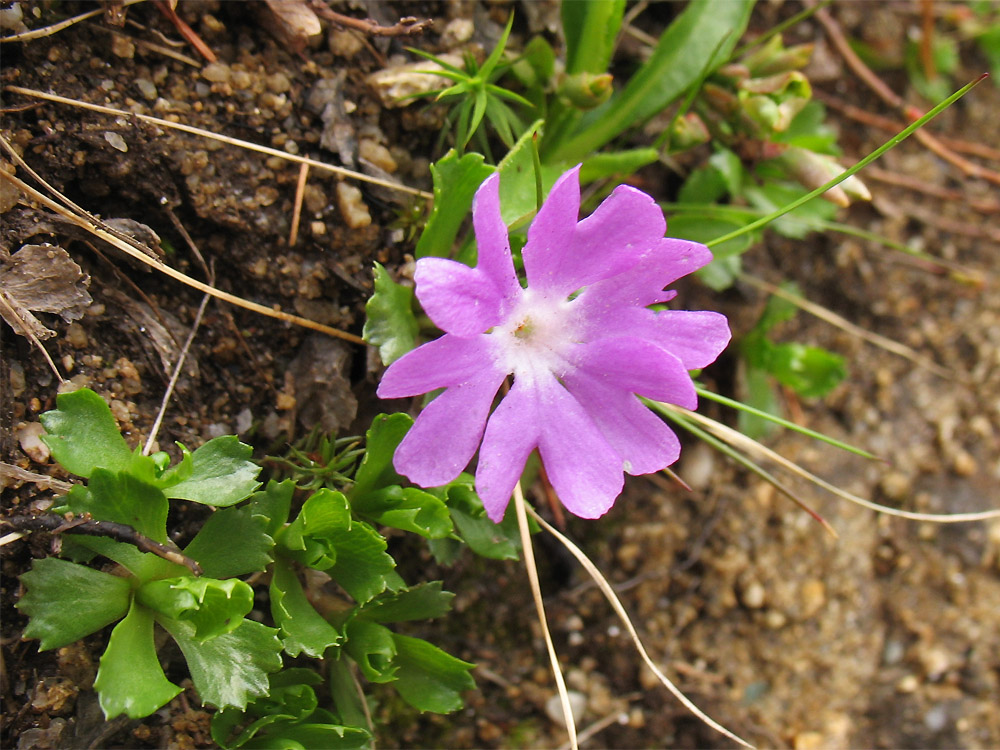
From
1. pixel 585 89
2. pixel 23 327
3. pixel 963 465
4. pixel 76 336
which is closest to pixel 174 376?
→ pixel 76 336

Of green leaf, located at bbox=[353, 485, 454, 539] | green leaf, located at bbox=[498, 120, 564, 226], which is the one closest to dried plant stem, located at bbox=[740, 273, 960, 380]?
green leaf, located at bbox=[498, 120, 564, 226]

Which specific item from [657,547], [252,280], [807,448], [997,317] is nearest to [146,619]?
[252,280]

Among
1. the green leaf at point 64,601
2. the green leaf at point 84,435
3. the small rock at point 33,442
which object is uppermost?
the green leaf at point 84,435

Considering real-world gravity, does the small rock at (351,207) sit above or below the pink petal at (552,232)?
below

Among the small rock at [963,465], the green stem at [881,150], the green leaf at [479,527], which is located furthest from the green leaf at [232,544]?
the small rock at [963,465]

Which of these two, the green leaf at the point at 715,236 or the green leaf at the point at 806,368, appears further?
the green leaf at the point at 806,368

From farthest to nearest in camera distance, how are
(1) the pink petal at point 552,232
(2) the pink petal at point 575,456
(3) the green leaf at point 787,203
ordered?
1. (3) the green leaf at point 787,203
2. (2) the pink petal at point 575,456
3. (1) the pink petal at point 552,232

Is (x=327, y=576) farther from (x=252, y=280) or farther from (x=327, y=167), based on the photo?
(x=327, y=167)

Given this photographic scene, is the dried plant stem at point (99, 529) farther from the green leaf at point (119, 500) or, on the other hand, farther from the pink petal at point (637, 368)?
the pink petal at point (637, 368)
